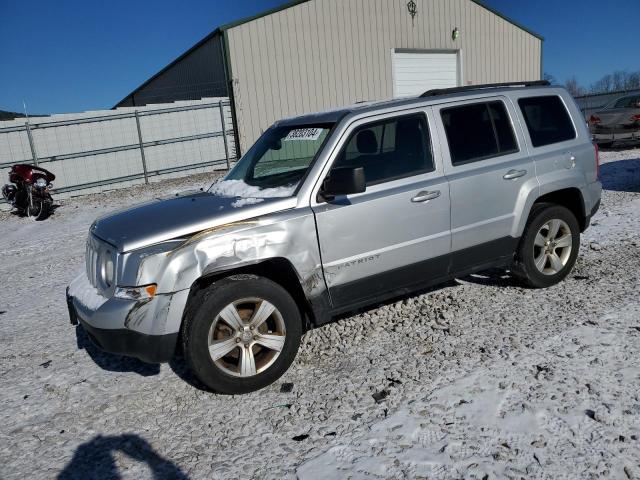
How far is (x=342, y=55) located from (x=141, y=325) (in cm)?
1615

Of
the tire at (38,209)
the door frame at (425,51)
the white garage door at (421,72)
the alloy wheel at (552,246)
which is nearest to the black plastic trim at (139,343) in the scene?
the alloy wheel at (552,246)

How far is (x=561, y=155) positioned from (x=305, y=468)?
3.67m

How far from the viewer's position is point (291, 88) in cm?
1733

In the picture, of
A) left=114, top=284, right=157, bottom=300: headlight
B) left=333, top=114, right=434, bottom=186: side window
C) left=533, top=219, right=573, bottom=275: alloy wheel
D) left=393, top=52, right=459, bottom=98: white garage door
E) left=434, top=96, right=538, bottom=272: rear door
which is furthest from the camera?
left=393, top=52, right=459, bottom=98: white garage door

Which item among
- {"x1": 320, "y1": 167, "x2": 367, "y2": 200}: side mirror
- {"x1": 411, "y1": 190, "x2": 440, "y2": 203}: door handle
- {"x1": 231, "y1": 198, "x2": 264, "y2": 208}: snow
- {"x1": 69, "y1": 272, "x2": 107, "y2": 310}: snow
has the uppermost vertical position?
{"x1": 320, "y1": 167, "x2": 367, "y2": 200}: side mirror

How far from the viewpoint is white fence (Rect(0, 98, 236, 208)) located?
14.4 meters

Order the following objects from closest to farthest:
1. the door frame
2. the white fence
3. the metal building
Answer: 1. the white fence
2. the metal building
3. the door frame

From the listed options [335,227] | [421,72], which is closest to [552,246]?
[335,227]

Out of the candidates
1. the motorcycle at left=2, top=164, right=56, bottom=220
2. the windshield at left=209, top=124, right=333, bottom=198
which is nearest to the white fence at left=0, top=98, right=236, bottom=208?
the motorcycle at left=2, top=164, right=56, bottom=220

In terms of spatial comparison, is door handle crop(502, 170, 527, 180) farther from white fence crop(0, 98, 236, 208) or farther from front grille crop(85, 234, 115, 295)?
white fence crop(0, 98, 236, 208)

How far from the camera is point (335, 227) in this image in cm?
387

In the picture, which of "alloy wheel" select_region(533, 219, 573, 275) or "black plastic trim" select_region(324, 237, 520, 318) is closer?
"black plastic trim" select_region(324, 237, 520, 318)

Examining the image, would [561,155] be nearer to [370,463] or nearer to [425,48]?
[370,463]

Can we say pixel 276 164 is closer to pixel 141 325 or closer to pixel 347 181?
pixel 347 181
